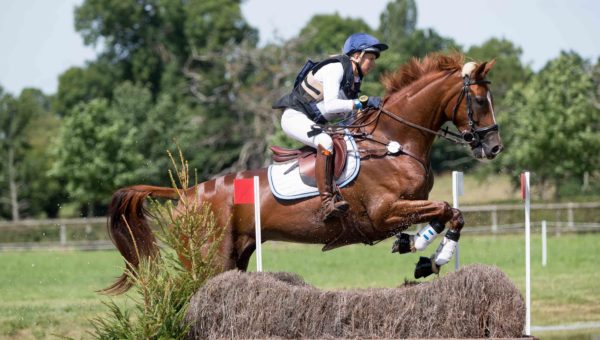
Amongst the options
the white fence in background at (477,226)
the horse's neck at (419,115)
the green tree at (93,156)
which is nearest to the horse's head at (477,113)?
the horse's neck at (419,115)

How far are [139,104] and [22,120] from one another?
8.64 m

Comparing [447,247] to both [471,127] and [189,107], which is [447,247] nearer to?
[471,127]

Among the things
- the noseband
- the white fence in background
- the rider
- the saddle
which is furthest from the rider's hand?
the white fence in background

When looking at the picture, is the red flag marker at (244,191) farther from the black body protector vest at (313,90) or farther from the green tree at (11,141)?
the green tree at (11,141)

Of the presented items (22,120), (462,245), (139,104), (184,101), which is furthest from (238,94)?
(462,245)

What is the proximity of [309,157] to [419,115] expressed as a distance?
1.03m

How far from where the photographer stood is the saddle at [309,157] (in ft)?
24.7

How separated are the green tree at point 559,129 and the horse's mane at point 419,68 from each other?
23.1 m

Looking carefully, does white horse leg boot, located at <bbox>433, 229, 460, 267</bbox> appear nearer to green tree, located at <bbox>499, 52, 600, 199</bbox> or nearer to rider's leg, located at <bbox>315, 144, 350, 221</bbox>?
rider's leg, located at <bbox>315, 144, 350, 221</bbox>

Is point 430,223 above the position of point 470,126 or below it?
below

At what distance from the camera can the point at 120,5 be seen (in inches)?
1885

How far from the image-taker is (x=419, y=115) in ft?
25.2

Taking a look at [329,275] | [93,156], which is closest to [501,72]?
[93,156]

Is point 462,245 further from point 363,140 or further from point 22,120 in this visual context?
point 22,120
